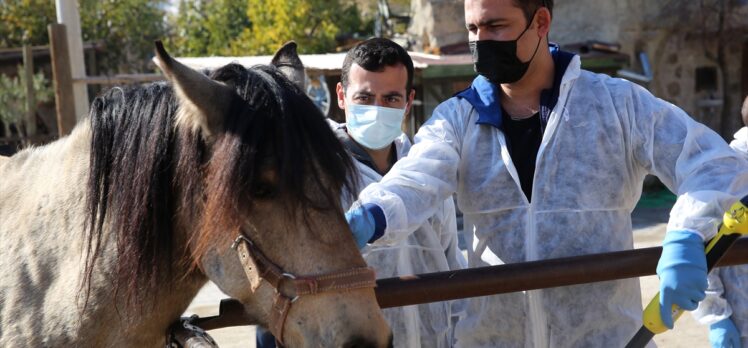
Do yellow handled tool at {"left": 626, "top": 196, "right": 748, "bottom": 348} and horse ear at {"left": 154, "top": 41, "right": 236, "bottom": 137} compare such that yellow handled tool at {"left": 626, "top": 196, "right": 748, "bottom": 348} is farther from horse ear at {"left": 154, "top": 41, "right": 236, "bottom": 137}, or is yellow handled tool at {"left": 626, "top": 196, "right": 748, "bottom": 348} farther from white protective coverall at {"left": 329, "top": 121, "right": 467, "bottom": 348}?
horse ear at {"left": 154, "top": 41, "right": 236, "bottom": 137}

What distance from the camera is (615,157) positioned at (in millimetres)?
2365

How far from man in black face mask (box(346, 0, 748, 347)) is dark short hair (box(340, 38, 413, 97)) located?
2.13 feet

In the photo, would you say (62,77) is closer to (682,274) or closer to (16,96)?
(682,274)

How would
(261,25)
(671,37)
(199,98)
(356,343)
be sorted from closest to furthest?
(356,343) → (199,98) → (671,37) → (261,25)

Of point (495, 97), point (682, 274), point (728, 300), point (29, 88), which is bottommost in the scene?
point (728, 300)

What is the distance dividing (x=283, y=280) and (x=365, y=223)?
1.45 ft

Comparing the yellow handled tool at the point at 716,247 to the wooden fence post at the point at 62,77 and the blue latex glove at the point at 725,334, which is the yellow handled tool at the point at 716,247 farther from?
the wooden fence post at the point at 62,77

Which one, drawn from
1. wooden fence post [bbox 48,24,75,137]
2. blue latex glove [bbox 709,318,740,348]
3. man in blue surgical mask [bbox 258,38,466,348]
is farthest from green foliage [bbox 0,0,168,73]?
blue latex glove [bbox 709,318,740,348]

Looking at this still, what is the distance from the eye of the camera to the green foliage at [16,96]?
13805mm

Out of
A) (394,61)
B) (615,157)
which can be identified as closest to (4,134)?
(394,61)

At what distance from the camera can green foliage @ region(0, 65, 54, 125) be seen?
1380 centimetres

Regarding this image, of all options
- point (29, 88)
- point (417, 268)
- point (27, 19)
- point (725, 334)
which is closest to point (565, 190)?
point (417, 268)

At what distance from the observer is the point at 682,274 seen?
6.31 feet

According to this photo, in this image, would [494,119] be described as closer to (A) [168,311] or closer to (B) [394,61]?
(B) [394,61]
